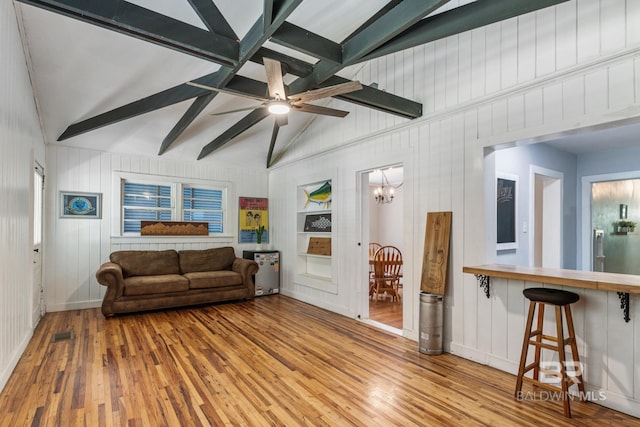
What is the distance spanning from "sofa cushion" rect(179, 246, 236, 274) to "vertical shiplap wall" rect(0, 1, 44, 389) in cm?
217

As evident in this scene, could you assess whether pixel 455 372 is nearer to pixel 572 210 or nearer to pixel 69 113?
pixel 572 210

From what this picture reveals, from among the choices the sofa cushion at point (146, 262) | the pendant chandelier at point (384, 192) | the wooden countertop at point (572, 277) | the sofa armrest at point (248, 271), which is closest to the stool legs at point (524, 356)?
the wooden countertop at point (572, 277)

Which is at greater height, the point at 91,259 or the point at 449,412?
the point at 91,259

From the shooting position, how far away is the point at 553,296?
2.46 metres

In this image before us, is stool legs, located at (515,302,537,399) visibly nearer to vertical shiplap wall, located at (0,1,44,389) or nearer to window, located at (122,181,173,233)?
vertical shiplap wall, located at (0,1,44,389)

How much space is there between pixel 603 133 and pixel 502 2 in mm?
3028

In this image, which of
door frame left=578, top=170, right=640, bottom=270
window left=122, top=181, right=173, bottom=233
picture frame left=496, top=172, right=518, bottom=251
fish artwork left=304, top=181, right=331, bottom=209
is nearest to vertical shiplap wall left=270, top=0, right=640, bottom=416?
fish artwork left=304, top=181, right=331, bottom=209

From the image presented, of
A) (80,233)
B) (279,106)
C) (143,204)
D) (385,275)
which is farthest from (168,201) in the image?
(385,275)

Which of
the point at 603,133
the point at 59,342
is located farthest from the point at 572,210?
the point at 59,342

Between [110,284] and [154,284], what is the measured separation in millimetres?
548

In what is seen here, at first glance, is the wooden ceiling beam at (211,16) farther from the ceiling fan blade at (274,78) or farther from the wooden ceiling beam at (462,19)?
the wooden ceiling beam at (462,19)

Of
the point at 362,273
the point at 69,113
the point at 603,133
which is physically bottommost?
the point at 362,273

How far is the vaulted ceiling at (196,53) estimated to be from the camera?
7.68 feet

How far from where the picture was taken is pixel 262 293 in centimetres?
622
